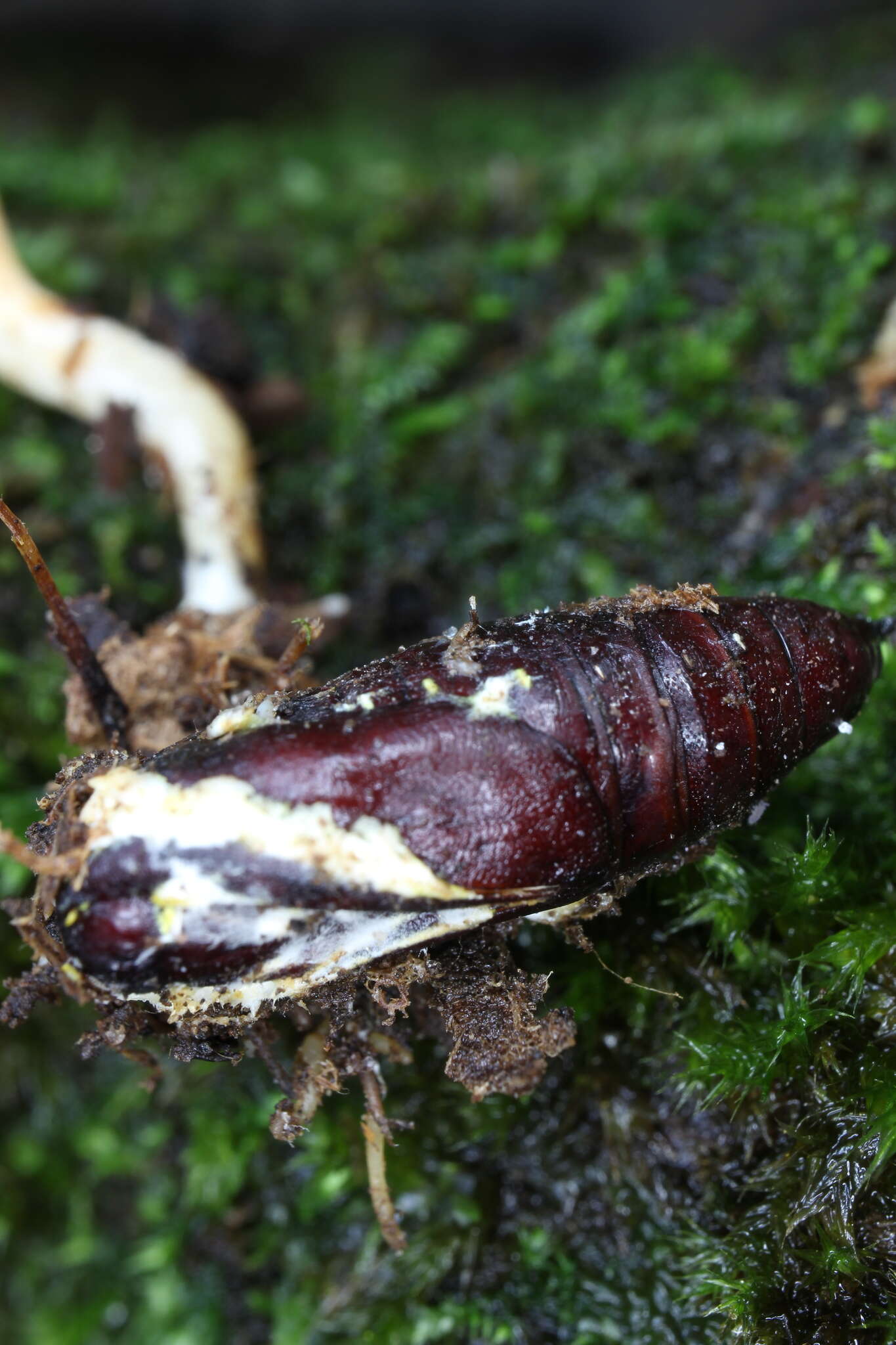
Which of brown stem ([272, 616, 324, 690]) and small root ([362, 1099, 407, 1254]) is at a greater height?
brown stem ([272, 616, 324, 690])

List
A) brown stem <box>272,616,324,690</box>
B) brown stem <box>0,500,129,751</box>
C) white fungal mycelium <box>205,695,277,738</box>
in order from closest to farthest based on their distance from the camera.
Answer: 1. white fungal mycelium <box>205,695,277,738</box>
2. brown stem <box>0,500,129,751</box>
3. brown stem <box>272,616,324,690</box>

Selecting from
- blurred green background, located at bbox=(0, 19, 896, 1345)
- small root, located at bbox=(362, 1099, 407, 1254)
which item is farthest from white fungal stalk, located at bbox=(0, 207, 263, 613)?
small root, located at bbox=(362, 1099, 407, 1254)

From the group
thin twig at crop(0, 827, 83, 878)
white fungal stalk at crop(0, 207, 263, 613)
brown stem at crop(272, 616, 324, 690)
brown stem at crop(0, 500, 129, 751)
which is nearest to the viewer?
thin twig at crop(0, 827, 83, 878)

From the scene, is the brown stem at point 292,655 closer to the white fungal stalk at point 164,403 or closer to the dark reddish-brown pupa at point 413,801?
the dark reddish-brown pupa at point 413,801

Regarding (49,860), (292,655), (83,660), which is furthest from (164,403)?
(49,860)

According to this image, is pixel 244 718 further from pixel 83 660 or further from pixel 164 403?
pixel 164 403

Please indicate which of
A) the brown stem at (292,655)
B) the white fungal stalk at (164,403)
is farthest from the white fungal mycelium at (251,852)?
the white fungal stalk at (164,403)

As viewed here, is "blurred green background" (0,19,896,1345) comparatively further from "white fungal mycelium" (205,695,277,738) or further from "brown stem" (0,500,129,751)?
"white fungal mycelium" (205,695,277,738)
